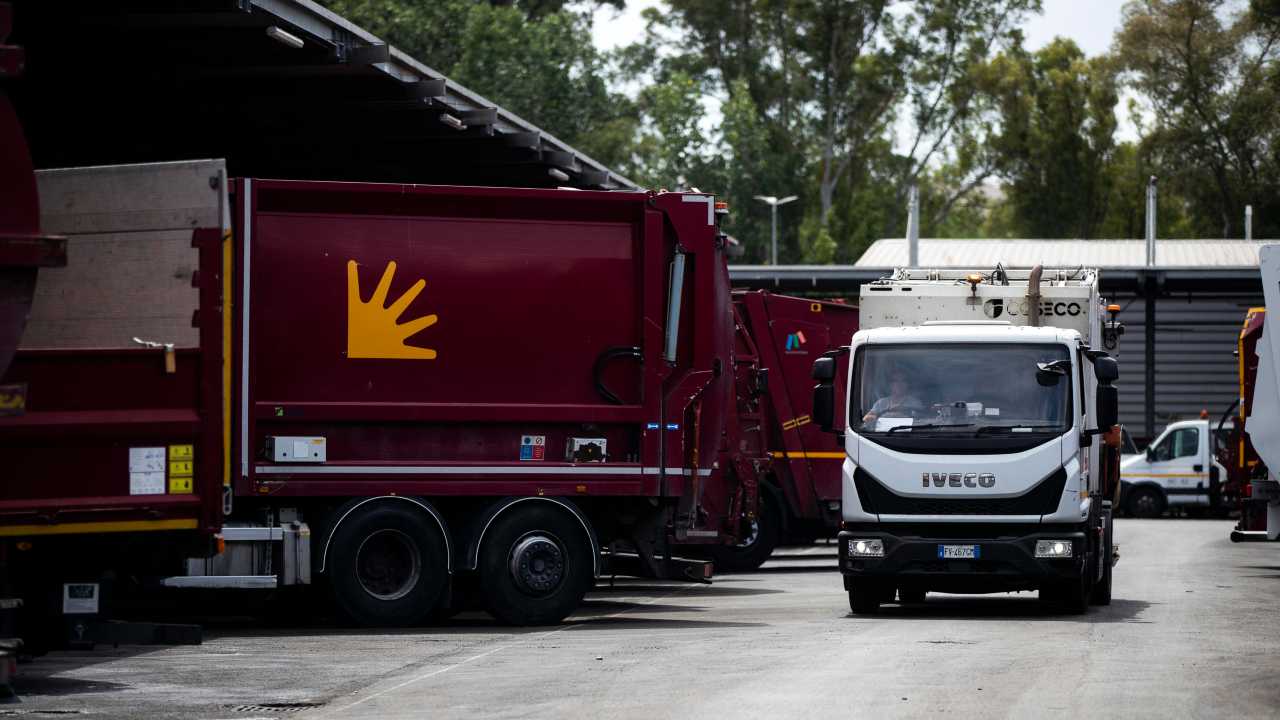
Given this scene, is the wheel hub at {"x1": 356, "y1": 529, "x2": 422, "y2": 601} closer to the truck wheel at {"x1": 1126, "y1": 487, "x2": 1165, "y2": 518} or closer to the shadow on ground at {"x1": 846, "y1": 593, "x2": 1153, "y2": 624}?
the shadow on ground at {"x1": 846, "y1": 593, "x2": 1153, "y2": 624}

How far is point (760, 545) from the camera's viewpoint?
78.9ft

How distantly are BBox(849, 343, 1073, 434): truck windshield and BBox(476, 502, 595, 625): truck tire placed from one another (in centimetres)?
268

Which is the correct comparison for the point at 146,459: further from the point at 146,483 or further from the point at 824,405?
the point at 824,405

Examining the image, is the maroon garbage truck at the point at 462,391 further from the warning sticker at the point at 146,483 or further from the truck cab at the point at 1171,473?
the truck cab at the point at 1171,473

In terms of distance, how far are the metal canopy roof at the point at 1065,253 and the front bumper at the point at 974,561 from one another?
1740 inches

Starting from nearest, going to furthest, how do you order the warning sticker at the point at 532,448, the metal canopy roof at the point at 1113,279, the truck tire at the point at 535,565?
the truck tire at the point at 535,565, the warning sticker at the point at 532,448, the metal canopy roof at the point at 1113,279

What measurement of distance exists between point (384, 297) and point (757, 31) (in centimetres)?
6125

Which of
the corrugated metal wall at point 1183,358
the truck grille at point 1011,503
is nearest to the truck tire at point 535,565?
the truck grille at point 1011,503

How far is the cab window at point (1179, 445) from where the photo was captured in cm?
4191

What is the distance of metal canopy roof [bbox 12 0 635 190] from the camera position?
59.9 feet

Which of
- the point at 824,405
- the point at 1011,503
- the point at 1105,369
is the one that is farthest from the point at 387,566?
the point at 1105,369

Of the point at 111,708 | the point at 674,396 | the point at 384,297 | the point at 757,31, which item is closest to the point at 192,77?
the point at 384,297

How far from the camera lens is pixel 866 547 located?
1656 cm

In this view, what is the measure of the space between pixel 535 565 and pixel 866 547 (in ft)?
9.25
